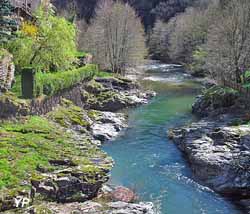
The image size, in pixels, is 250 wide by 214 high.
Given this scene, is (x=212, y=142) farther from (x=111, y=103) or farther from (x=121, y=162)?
(x=111, y=103)

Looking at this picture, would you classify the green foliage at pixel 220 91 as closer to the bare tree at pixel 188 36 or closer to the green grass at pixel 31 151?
the green grass at pixel 31 151

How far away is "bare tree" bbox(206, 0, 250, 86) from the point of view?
4878 centimetres

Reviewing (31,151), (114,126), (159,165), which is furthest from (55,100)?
(31,151)

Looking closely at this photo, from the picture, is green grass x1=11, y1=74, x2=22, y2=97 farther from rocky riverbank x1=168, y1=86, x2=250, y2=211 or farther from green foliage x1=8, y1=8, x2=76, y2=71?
rocky riverbank x1=168, y1=86, x2=250, y2=211

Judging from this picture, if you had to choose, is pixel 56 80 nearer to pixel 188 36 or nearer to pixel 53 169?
pixel 53 169

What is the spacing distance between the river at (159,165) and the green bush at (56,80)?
7357 mm

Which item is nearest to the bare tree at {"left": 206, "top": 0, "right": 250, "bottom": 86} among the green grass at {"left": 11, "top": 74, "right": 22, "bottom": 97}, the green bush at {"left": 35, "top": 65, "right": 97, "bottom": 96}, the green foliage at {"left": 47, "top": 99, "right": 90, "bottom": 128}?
the green bush at {"left": 35, "top": 65, "right": 97, "bottom": 96}

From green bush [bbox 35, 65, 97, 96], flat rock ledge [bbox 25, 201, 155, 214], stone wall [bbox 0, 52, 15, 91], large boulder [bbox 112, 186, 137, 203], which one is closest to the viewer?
flat rock ledge [bbox 25, 201, 155, 214]

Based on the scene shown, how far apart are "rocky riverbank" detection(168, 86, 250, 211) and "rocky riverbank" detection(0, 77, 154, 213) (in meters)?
6.57

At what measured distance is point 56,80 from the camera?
1617 inches

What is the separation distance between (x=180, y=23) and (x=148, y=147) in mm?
66226

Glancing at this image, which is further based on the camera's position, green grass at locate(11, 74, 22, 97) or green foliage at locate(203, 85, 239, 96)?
green foliage at locate(203, 85, 239, 96)

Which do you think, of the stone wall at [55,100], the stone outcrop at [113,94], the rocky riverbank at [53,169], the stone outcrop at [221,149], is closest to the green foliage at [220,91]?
the stone outcrop at [221,149]

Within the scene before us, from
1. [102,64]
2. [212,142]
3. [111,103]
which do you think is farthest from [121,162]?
[102,64]
